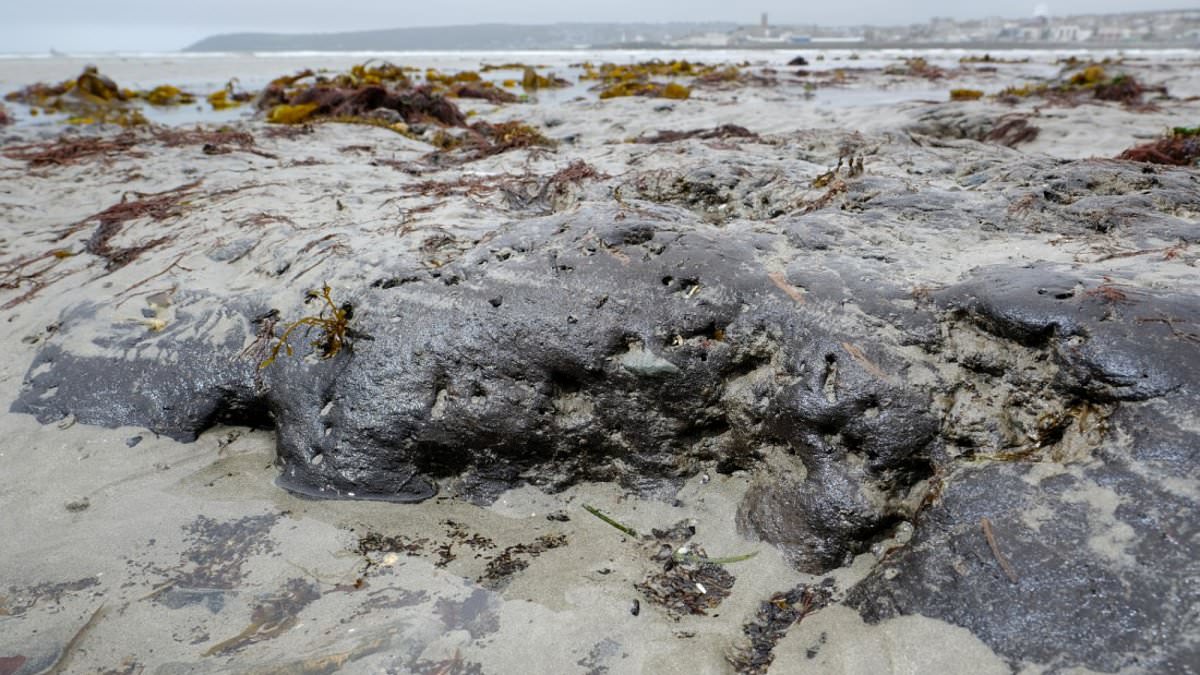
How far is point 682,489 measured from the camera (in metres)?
2.65

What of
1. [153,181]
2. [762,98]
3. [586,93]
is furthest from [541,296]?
[586,93]

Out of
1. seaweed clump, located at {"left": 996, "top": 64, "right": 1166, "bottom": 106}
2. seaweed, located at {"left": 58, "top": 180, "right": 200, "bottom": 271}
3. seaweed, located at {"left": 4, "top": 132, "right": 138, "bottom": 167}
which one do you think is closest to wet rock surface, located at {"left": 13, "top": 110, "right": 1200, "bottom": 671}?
seaweed, located at {"left": 58, "top": 180, "right": 200, "bottom": 271}

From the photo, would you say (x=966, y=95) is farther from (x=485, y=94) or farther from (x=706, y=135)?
(x=485, y=94)

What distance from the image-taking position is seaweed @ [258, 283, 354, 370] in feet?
9.66

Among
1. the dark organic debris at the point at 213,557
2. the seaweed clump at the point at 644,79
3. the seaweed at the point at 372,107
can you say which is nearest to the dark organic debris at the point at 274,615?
the dark organic debris at the point at 213,557

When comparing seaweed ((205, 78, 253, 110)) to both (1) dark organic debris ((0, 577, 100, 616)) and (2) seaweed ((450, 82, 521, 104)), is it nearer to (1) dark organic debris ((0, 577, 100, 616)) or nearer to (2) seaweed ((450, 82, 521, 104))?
(2) seaweed ((450, 82, 521, 104))

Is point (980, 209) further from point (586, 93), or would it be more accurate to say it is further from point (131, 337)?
point (586, 93)

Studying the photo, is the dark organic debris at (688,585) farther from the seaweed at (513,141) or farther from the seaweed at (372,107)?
the seaweed at (372,107)

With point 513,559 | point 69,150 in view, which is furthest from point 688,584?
point 69,150

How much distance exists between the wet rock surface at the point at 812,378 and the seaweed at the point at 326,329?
0.15 ft

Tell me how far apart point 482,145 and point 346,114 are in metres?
3.20

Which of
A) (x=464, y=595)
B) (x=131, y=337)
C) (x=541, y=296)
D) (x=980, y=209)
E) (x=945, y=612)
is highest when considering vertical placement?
(x=980, y=209)

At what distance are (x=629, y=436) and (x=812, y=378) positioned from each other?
704 millimetres

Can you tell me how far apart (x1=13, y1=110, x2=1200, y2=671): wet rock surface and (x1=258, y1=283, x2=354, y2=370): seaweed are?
0.05 m
